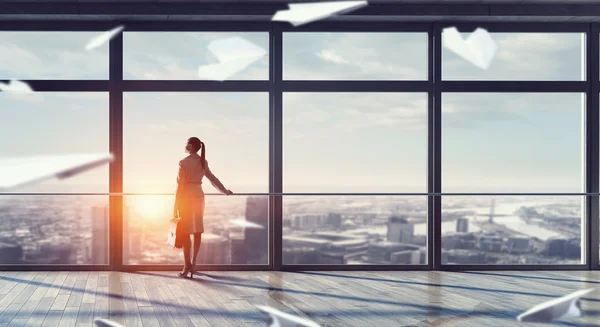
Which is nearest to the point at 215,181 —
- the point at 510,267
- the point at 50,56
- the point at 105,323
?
the point at 50,56

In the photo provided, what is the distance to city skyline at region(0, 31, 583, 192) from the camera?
5719 millimetres

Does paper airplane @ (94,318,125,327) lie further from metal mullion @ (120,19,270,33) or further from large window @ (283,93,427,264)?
metal mullion @ (120,19,270,33)

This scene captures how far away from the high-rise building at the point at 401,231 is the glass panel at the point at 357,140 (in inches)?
11.2

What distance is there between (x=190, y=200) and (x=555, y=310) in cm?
287

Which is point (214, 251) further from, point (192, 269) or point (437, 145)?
point (437, 145)

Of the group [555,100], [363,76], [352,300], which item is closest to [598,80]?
[555,100]

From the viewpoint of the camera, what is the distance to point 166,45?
5.74m

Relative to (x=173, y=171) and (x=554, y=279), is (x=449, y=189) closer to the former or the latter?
(x=554, y=279)

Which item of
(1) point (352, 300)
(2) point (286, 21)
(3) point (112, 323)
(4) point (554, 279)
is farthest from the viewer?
(2) point (286, 21)

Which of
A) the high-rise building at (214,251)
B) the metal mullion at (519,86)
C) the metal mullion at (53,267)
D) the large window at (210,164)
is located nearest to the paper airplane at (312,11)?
the large window at (210,164)

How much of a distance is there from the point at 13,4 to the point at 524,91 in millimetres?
4428

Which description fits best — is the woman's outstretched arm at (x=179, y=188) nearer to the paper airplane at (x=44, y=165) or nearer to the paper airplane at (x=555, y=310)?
the paper airplane at (x=44, y=165)

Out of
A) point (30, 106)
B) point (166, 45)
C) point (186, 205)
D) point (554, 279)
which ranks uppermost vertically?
point (166, 45)

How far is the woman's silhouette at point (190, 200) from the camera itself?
534 cm
